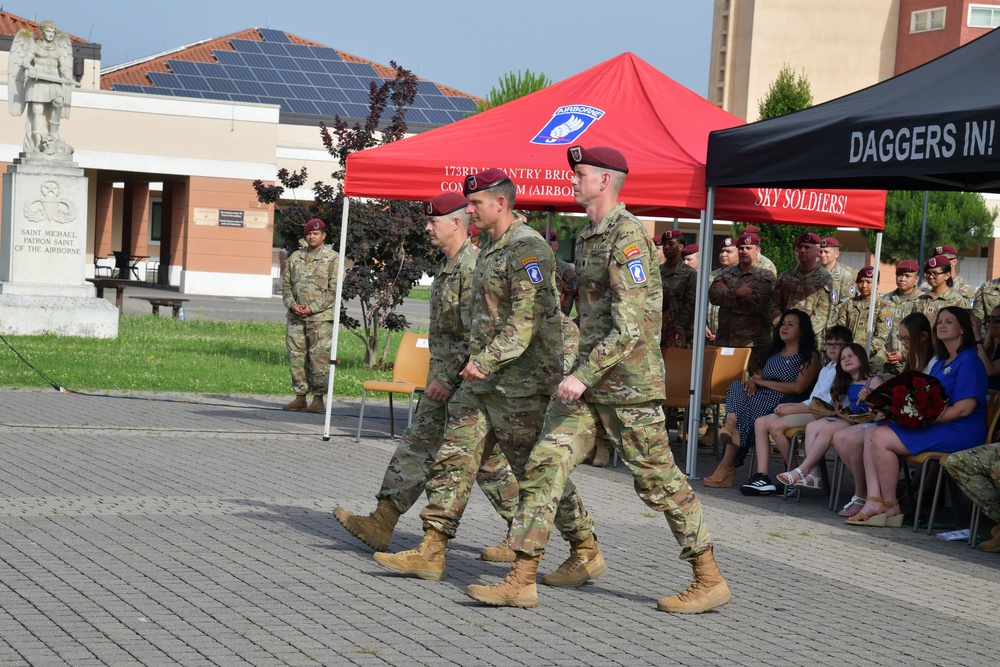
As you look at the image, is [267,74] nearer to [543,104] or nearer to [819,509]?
[543,104]

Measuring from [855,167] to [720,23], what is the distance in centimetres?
5492

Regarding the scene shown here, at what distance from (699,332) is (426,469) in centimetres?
409

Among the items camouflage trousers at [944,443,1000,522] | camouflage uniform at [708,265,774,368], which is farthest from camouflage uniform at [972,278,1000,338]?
camouflage trousers at [944,443,1000,522]

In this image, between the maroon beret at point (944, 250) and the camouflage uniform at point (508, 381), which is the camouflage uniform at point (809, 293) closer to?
the maroon beret at point (944, 250)

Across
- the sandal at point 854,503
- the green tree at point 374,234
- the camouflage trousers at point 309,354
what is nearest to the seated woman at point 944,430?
the sandal at point 854,503

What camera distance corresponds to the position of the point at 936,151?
798 centimetres

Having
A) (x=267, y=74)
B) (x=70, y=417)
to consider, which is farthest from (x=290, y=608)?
(x=267, y=74)

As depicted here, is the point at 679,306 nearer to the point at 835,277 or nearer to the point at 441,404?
the point at 835,277

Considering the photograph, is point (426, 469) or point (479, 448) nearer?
point (479, 448)

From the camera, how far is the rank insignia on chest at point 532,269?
6.14 m

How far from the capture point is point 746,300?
12.2 m

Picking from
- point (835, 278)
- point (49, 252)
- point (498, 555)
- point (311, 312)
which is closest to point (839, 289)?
point (835, 278)

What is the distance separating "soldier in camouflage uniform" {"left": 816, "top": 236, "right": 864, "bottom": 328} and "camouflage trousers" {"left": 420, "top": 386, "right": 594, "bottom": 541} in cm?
665

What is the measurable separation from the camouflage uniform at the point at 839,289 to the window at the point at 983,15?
46.7 meters
